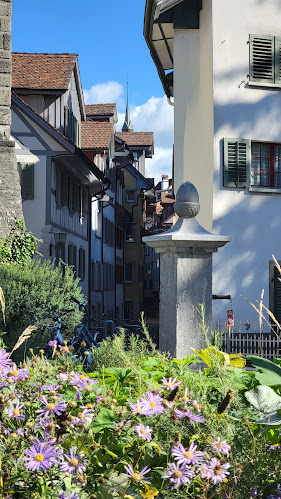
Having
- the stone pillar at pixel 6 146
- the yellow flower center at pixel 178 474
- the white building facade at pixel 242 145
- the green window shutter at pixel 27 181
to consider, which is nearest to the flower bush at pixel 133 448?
the yellow flower center at pixel 178 474

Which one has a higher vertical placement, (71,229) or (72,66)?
(72,66)

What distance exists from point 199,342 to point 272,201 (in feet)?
34.2

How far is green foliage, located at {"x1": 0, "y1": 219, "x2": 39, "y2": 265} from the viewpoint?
558 inches

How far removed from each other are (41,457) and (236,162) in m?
13.6

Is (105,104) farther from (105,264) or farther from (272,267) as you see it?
(272,267)

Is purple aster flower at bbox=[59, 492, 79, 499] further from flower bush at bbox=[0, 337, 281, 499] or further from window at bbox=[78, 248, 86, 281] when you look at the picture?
window at bbox=[78, 248, 86, 281]

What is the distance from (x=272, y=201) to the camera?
617 inches

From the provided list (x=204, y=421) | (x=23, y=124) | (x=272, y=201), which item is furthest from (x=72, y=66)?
(x=204, y=421)

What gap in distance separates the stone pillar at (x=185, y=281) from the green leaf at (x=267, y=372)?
2.70 meters

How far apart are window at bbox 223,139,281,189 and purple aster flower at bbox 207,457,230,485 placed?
13.3 m

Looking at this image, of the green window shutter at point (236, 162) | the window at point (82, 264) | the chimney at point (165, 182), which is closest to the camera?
the green window shutter at point (236, 162)

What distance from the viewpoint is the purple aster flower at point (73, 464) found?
2020 millimetres

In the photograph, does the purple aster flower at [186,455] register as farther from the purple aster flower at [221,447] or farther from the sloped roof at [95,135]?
the sloped roof at [95,135]

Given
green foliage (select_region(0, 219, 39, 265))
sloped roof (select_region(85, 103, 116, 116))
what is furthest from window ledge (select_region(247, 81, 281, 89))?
sloped roof (select_region(85, 103, 116, 116))
